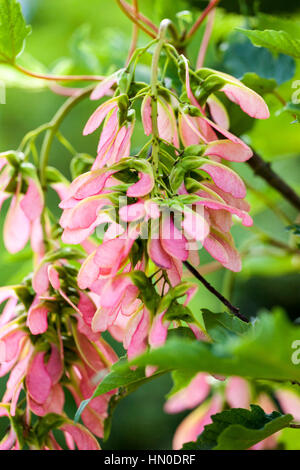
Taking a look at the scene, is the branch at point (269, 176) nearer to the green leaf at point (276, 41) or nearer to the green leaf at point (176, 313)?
the green leaf at point (276, 41)

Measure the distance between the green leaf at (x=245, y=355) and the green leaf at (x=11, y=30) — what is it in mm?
379

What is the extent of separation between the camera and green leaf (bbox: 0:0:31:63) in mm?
564

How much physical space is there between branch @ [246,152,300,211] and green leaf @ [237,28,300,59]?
17 centimetres

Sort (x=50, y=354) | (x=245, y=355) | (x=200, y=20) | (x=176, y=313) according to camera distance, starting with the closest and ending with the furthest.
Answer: (x=245, y=355) → (x=176, y=313) → (x=50, y=354) → (x=200, y=20)

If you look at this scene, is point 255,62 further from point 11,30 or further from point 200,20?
point 11,30

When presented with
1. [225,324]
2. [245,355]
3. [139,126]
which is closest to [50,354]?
[225,324]

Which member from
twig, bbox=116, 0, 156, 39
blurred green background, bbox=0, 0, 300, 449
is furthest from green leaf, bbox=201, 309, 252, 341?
twig, bbox=116, 0, 156, 39

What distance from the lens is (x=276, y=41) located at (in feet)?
1.70

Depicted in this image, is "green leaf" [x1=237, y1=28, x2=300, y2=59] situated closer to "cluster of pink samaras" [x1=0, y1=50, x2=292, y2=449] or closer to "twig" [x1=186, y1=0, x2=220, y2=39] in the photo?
"cluster of pink samaras" [x1=0, y1=50, x2=292, y2=449]

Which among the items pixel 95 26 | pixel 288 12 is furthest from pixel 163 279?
pixel 95 26

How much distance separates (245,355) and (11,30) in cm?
41

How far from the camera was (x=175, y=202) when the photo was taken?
401mm

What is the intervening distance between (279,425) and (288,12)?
61 cm

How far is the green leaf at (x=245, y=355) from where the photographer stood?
306mm
